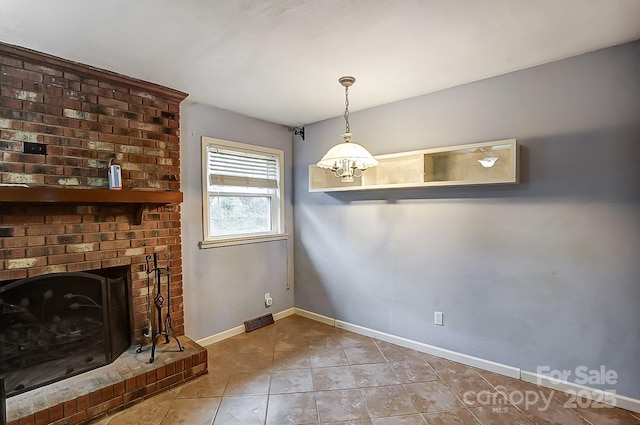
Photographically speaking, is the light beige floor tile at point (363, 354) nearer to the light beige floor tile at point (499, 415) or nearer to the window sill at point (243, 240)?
the light beige floor tile at point (499, 415)

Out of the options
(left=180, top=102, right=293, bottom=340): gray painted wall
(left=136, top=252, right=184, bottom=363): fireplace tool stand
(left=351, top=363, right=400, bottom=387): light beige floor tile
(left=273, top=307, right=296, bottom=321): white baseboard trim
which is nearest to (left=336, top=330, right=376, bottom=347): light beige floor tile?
(left=351, top=363, right=400, bottom=387): light beige floor tile

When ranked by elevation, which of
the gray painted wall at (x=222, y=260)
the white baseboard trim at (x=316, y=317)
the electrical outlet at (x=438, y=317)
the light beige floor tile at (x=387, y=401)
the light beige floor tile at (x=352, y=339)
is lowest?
the light beige floor tile at (x=352, y=339)

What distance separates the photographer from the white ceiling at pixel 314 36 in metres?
1.72

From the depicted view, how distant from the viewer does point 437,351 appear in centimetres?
301

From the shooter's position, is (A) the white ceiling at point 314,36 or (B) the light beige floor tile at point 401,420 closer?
(A) the white ceiling at point 314,36

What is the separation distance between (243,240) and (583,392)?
319 centimetres

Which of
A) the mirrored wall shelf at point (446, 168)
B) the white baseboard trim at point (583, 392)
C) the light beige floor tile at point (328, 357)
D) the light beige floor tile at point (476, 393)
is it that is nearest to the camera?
the white baseboard trim at point (583, 392)

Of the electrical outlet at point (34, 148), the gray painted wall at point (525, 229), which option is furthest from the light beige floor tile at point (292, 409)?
the electrical outlet at point (34, 148)

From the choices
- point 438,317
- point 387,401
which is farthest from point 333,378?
point 438,317

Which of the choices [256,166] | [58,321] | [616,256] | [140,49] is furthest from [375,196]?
[58,321]

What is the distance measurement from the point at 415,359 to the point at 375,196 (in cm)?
161

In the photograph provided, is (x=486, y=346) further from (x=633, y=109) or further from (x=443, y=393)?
(x=633, y=109)

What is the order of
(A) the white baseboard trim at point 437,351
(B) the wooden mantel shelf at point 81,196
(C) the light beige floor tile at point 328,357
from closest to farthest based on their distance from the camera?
(B) the wooden mantel shelf at point 81,196
(A) the white baseboard trim at point 437,351
(C) the light beige floor tile at point 328,357

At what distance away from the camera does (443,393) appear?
7.93 ft
